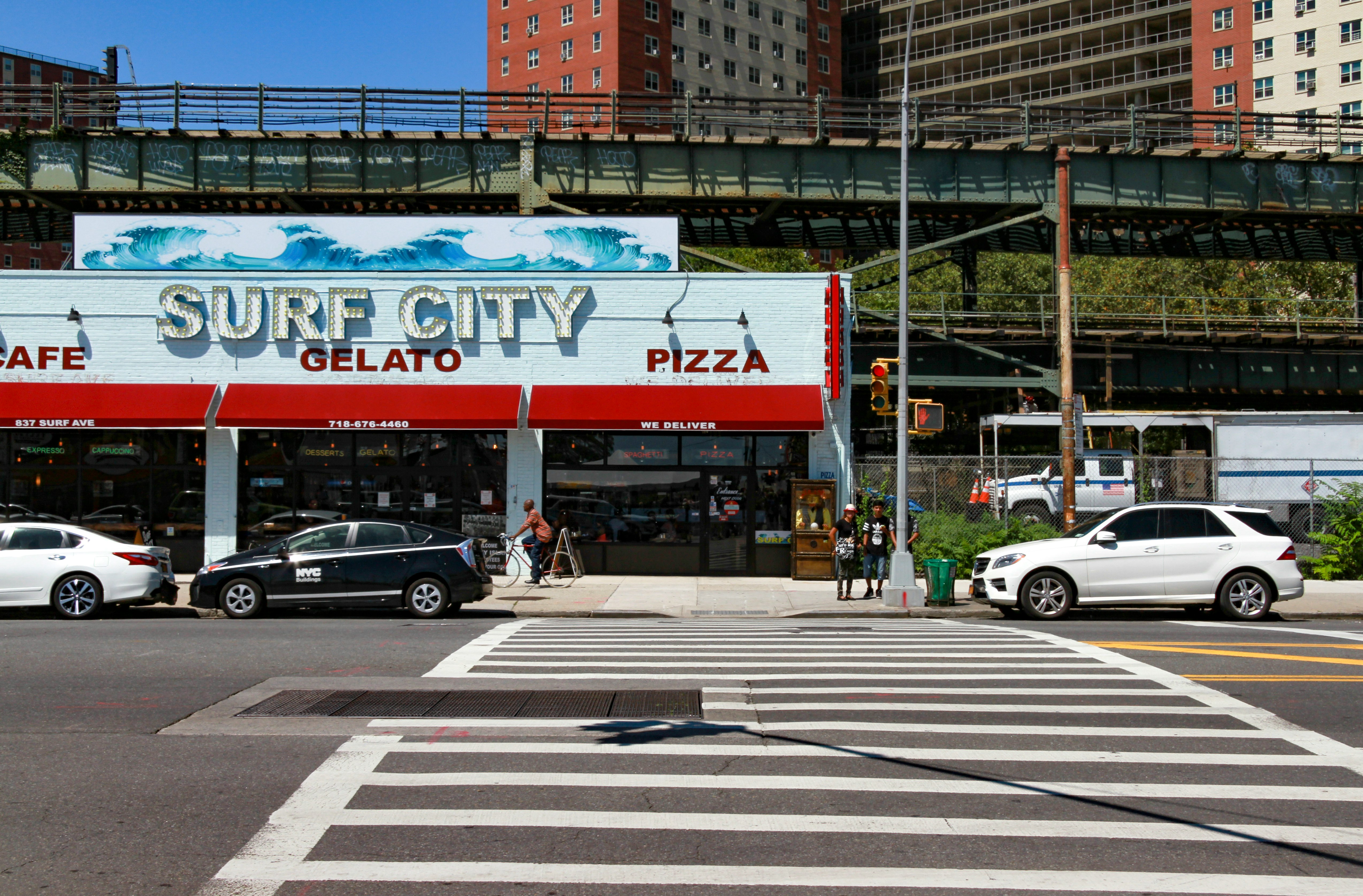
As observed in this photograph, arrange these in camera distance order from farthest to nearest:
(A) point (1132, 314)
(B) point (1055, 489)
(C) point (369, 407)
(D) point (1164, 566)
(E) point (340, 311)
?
1. (A) point (1132, 314)
2. (B) point (1055, 489)
3. (E) point (340, 311)
4. (C) point (369, 407)
5. (D) point (1164, 566)

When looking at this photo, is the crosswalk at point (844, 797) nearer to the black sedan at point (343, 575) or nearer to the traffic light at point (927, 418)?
the black sedan at point (343, 575)

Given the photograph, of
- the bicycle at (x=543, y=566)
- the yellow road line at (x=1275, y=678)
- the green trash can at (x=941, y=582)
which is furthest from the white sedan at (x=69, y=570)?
the yellow road line at (x=1275, y=678)

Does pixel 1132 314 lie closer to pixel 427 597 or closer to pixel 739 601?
pixel 739 601

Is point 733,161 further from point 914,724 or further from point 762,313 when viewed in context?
point 914,724

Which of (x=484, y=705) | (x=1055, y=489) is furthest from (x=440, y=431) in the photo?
(x=1055, y=489)

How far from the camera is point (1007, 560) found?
1633 centimetres

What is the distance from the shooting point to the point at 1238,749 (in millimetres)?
7863

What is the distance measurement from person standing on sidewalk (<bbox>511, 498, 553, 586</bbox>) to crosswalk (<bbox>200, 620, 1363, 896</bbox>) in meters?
9.54

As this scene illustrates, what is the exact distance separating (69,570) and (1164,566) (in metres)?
15.7

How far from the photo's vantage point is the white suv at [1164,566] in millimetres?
15984

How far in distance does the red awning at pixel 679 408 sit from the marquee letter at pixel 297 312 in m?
4.75

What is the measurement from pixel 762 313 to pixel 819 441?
9.28ft

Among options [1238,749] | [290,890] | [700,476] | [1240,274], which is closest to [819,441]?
[700,476]

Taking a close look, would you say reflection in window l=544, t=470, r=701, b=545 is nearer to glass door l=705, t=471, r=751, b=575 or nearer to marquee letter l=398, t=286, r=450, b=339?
glass door l=705, t=471, r=751, b=575
